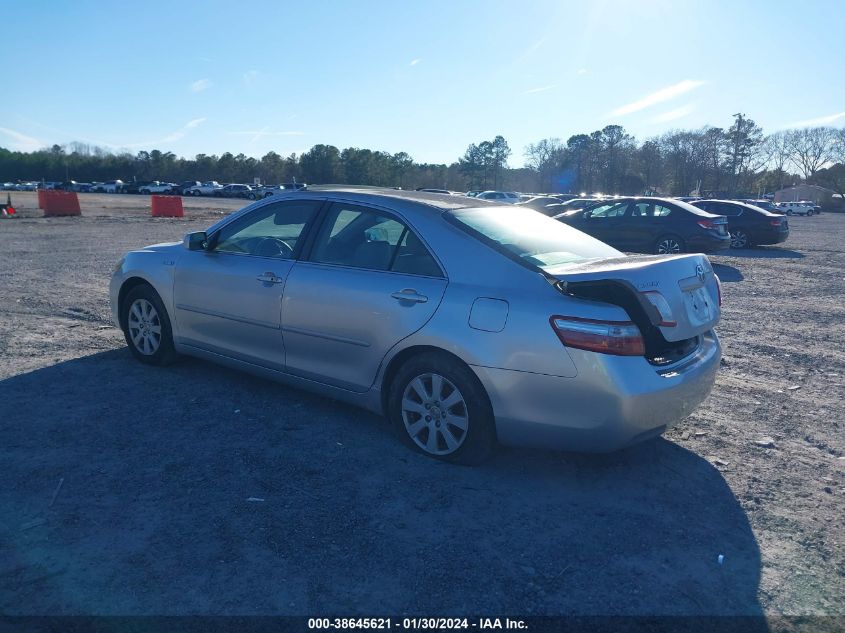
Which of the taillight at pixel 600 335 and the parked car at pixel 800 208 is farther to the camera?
the parked car at pixel 800 208

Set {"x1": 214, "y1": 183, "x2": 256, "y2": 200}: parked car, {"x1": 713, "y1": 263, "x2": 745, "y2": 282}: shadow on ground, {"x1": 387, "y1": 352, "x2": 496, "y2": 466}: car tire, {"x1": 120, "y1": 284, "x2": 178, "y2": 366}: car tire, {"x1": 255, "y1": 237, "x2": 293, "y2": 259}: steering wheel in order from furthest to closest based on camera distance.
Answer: {"x1": 214, "y1": 183, "x2": 256, "y2": 200}: parked car, {"x1": 713, "y1": 263, "x2": 745, "y2": 282}: shadow on ground, {"x1": 120, "y1": 284, "x2": 178, "y2": 366}: car tire, {"x1": 255, "y1": 237, "x2": 293, "y2": 259}: steering wheel, {"x1": 387, "y1": 352, "x2": 496, "y2": 466}: car tire

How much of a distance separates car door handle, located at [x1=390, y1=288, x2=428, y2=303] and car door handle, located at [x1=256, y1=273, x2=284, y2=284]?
3.46 feet

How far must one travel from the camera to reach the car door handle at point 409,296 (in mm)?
4059

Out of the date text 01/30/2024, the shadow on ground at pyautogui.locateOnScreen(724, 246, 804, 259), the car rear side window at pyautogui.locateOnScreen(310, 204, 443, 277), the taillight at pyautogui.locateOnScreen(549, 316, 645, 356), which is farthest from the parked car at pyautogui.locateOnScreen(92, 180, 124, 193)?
the date text 01/30/2024

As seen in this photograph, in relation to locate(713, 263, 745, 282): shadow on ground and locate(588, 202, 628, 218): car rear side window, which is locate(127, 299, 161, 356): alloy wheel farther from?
locate(588, 202, 628, 218): car rear side window

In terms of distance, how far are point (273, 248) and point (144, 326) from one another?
1.59 metres

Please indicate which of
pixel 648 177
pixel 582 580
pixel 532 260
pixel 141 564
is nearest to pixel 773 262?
pixel 532 260

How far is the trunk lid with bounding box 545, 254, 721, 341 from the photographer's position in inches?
146

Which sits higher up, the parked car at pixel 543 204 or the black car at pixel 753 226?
the parked car at pixel 543 204

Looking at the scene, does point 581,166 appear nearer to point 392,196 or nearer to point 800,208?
point 800,208

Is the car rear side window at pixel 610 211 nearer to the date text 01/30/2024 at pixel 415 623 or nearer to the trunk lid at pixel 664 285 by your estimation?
the trunk lid at pixel 664 285

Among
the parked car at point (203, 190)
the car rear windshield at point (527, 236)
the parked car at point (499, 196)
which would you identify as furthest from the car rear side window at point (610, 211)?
the parked car at point (203, 190)

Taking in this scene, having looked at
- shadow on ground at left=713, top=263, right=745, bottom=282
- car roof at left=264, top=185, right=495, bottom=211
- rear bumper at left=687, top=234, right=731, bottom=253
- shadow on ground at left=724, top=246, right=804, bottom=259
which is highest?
car roof at left=264, top=185, right=495, bottom=211

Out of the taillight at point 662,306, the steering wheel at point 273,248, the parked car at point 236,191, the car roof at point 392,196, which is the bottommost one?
the taillight at point 662,306
